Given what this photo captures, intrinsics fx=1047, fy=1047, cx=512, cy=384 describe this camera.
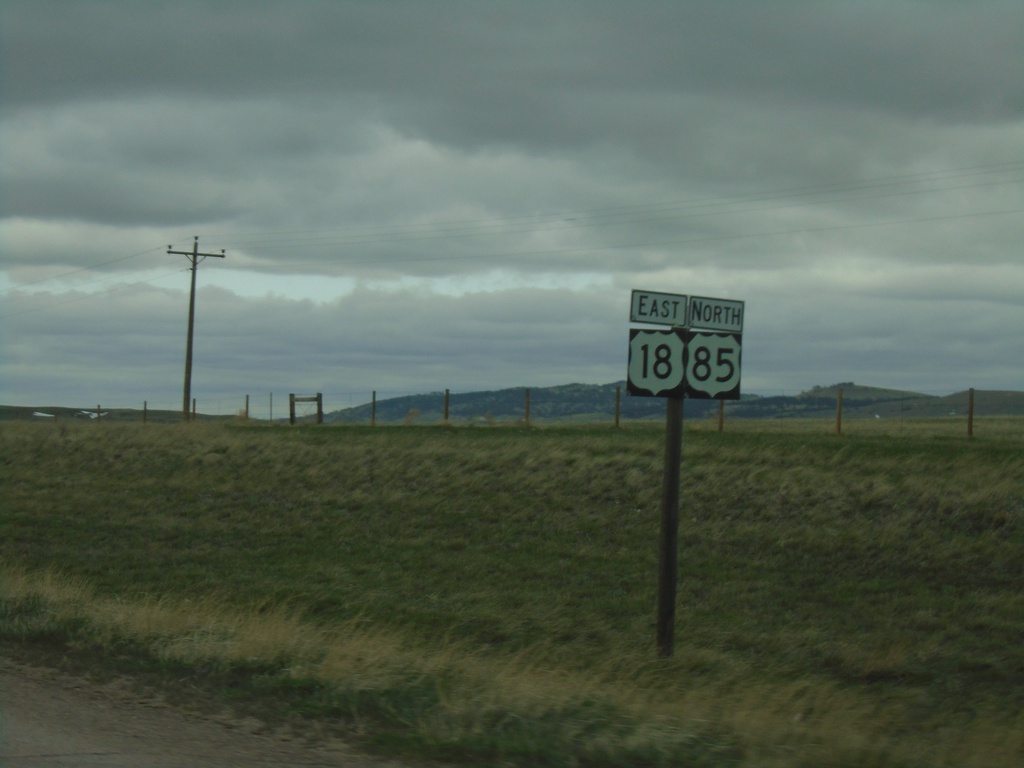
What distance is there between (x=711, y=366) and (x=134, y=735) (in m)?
6.88

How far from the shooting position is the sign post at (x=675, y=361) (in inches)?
438

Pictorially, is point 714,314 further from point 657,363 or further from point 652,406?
point 652,406

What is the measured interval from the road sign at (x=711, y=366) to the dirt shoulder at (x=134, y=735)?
19.2 ft

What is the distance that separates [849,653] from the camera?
47.9ft

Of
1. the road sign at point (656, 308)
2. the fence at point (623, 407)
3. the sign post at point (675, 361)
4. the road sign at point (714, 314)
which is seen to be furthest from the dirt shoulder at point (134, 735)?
the fence at point (623, 407)

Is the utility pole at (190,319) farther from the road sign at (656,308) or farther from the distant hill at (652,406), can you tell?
the road sign at (656,308)

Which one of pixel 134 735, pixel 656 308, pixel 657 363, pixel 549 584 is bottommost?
pixel 549 584

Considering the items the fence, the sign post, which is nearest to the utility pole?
the fence

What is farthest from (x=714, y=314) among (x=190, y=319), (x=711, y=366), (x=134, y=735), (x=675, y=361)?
(x=190, y=319)

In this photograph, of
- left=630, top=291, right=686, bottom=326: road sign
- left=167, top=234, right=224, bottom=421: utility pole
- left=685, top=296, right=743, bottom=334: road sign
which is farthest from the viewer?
left=167, top=234, right=224, bottom=421: utility pole

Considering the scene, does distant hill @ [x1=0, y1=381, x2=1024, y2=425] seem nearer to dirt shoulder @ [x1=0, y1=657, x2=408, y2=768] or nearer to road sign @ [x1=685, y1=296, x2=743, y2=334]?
road sign @ [x1=685, y1=296, x2=743, y2=334]

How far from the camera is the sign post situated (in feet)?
36.5

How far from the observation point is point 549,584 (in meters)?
20.2

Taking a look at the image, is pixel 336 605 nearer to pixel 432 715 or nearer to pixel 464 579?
pixel 464 579
